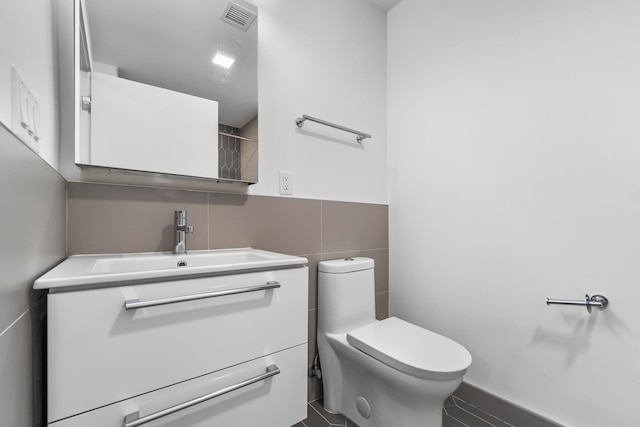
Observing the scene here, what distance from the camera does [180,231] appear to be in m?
1.11

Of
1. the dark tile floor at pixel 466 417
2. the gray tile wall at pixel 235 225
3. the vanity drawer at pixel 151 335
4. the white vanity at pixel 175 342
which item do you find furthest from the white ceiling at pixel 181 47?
the dark tile floor at pixel 466 417

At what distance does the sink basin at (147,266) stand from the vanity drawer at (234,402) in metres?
0.31

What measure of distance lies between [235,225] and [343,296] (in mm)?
622

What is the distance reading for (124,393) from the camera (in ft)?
2.36

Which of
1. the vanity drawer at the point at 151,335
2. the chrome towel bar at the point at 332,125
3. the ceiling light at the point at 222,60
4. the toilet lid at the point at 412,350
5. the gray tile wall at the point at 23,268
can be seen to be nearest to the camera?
the gray tile wall at the point at 23,268

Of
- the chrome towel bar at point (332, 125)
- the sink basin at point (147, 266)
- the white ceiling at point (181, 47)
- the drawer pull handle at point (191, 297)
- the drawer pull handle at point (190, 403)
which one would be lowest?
the drawer pull handle at point (190, 403)

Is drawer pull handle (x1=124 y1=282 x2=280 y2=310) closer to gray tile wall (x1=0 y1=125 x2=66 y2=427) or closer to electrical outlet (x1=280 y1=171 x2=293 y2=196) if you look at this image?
gray tile wall (x1=0 y1=125 x2=66 y2=427)

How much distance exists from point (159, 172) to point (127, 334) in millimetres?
619

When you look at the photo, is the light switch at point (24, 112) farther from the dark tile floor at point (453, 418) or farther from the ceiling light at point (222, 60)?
the dark tile floor at point (453, 418)

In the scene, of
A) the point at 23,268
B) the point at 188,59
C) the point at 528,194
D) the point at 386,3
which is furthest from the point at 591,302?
the point at 386,3

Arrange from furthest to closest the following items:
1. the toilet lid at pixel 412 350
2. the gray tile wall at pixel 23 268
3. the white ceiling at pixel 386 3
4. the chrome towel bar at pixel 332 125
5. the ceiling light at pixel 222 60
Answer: the white ceiling at pixel 386 3
the chrome towel bar at pixel 332 125
the ceiling light at pixel 222 60
the toilet lid at pixel 412 350
the gray tile wall at pixel 23 268

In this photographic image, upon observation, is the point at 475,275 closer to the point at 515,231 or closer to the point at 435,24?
the point at 515,231

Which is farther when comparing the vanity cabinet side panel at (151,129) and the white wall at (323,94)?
the white wall at (323,94)

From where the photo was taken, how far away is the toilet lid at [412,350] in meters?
1.02
